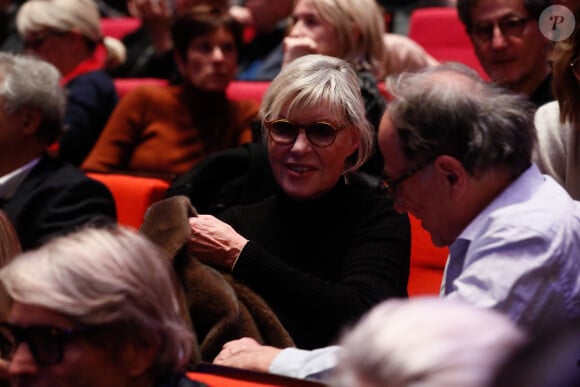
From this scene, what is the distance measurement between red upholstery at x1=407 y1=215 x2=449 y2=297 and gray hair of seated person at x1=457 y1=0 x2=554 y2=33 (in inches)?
21.9

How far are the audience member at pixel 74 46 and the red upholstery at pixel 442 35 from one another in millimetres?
1018

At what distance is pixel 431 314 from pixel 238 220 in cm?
94

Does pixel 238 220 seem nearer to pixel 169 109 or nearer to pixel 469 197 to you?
pixel 469 197

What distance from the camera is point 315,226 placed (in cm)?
166

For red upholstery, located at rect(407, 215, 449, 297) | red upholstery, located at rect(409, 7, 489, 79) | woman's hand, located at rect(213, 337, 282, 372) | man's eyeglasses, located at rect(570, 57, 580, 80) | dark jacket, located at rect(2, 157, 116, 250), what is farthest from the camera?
red upholstery, located at rect(409, 7, 489, 79)

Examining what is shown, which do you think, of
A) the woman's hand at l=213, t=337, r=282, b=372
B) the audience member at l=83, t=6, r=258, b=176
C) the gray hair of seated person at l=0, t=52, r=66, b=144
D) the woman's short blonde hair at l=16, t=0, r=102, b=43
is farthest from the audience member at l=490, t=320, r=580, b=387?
the woman's short blonde hair at l=16, t=0, r=102, b=43

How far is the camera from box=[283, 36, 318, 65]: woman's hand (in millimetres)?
2244

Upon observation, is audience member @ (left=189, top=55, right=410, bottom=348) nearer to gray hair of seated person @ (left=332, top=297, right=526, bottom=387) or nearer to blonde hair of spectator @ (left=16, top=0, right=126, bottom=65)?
gray hair of seated person @ (left=332, top=297, right=526, bottom=387)

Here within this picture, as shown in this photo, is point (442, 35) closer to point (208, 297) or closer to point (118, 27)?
point (118, 27)

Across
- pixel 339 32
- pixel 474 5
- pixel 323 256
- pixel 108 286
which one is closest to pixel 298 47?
pixel 339 32

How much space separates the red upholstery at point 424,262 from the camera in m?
1.81

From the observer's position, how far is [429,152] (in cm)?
126

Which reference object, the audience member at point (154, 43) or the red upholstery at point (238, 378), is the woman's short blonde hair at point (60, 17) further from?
the red upholstery at point (238, 378)

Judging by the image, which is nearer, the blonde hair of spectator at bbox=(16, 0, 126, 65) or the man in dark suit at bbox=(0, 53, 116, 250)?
the man in dark suit at bbox=(0, 53, 116, 250)
